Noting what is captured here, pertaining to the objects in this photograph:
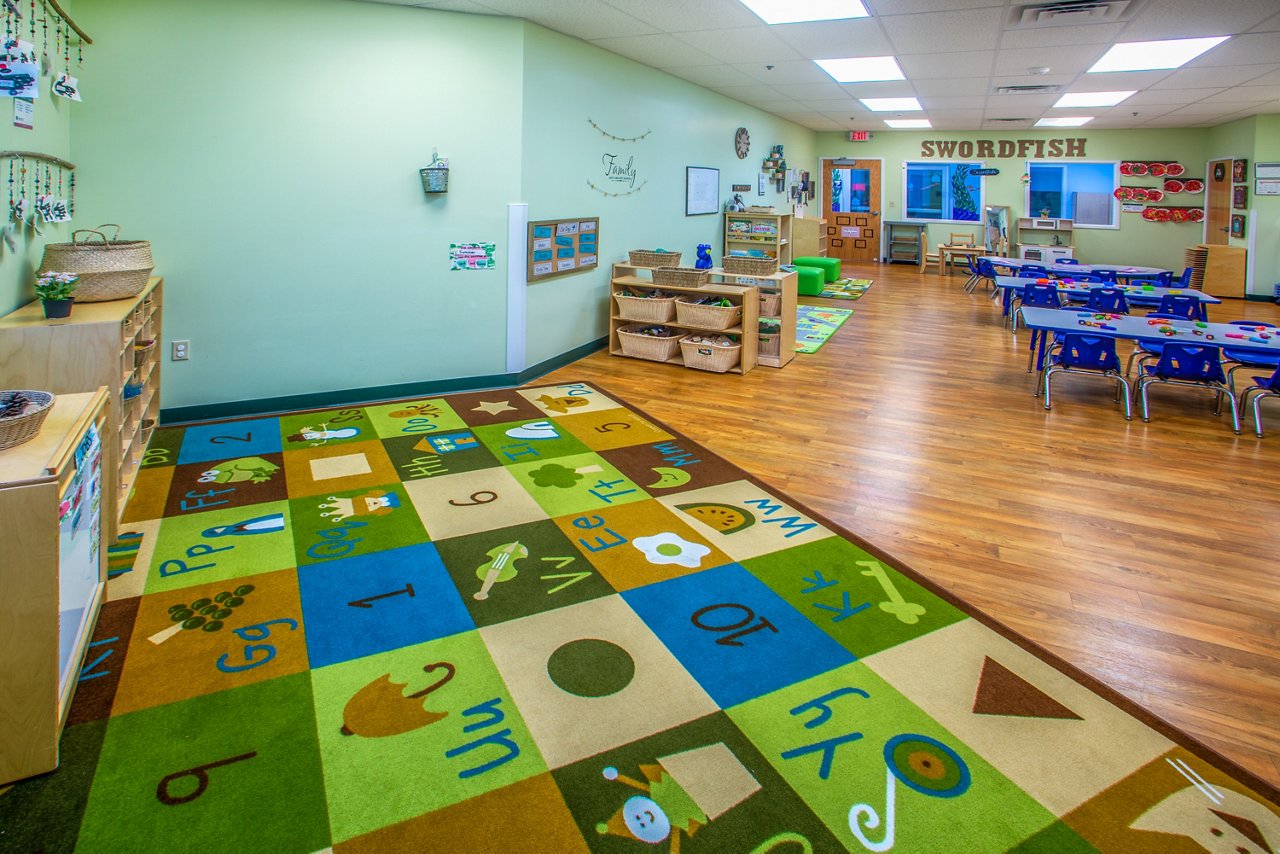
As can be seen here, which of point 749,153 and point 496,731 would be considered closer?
point 496,731

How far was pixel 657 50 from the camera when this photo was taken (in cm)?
660

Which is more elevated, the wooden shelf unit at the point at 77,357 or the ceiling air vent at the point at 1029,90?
the ceiling air vent at the point at 1029,90

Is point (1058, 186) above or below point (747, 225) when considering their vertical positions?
above

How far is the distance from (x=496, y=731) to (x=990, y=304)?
10436mm

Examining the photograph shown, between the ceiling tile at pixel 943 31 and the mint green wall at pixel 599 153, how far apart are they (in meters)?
2.43

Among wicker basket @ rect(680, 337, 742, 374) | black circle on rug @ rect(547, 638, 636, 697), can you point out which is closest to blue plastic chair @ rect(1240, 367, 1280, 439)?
wicker basket @ rect(680, 337, 742, 374)

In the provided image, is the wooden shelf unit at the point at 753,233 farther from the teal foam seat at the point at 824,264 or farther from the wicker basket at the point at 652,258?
the wicker basket at the point at 652,258

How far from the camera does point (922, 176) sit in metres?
14.7

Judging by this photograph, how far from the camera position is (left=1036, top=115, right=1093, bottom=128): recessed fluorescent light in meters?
11.2

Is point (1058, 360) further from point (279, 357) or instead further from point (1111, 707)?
point (279, 357)

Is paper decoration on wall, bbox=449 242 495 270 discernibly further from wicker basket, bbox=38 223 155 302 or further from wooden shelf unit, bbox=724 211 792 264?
wooden shelf unit, bbox=724 211 792 264

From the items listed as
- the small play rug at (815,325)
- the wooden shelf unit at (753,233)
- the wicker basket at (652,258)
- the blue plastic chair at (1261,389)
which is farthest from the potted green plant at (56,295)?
the wooden shelf unit at (753,233)

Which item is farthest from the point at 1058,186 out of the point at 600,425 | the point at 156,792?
the point at 156,792

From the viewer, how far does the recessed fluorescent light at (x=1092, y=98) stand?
28.6ft
